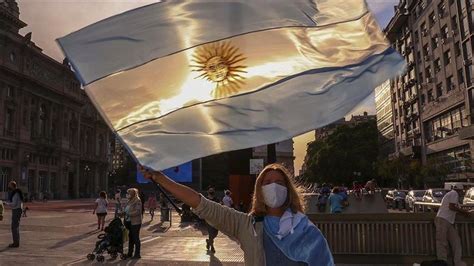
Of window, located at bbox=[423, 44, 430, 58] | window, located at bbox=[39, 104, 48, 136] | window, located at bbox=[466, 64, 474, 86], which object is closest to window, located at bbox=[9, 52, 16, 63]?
window, located at bbox=[39, 104, 48, 136]

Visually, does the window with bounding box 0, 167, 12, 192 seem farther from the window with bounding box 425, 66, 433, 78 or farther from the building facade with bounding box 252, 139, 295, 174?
the window with bounding box 425, 66, 433, 78

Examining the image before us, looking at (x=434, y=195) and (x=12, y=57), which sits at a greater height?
(x=12, y=57)

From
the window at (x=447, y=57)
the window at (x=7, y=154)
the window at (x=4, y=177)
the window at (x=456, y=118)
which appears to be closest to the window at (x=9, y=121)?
the window at (x=7, y=154)

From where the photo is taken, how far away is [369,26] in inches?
150

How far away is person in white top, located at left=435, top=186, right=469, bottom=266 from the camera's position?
373 inches

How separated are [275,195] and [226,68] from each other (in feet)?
4.22

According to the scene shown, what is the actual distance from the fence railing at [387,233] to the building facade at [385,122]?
7200 centimetres

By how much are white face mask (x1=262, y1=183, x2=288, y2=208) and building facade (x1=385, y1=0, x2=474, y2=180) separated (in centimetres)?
4298

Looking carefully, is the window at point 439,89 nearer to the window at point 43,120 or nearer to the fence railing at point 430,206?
the fence railing at point 430,206

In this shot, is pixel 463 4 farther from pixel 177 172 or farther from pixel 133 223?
pixel 177 172

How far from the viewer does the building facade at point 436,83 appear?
4678cm

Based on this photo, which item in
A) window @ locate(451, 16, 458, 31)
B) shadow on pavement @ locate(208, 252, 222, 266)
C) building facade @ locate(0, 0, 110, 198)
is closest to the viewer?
shadow on pavement @ locate(208, 252, 222, 266)

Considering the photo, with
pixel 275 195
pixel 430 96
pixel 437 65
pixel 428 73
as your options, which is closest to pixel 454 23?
pixel 437 65

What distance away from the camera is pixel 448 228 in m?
9.64
